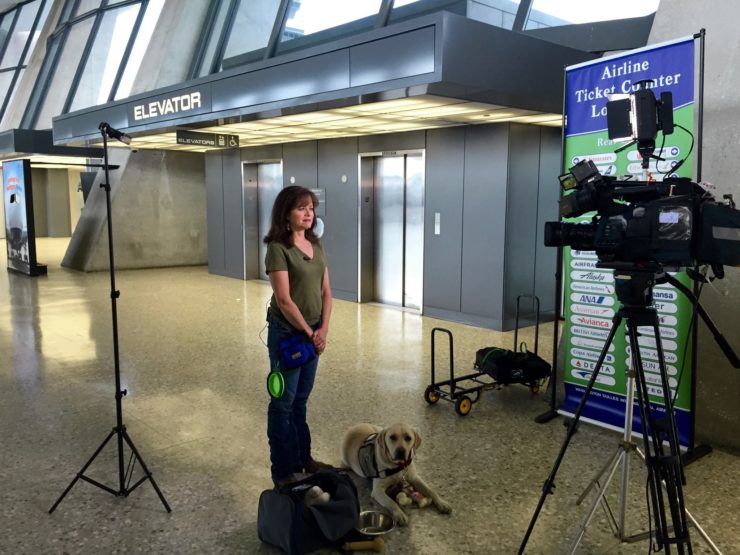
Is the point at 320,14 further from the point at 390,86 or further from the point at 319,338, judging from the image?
the point at 319,338

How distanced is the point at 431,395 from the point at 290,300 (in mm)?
1869

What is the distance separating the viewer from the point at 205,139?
8.38 metres

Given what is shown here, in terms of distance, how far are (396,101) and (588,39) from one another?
2.61 meters

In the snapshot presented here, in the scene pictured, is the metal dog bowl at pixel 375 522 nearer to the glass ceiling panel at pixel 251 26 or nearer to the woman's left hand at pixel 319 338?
the woman's left hand at pixel 319 338

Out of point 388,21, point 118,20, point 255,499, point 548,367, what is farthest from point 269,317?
point 118,20

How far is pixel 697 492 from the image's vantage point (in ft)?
10.7

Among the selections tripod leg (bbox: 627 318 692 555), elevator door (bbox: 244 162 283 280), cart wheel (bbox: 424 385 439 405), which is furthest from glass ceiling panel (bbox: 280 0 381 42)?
tripod leg (bbox: 627 318 692 555)

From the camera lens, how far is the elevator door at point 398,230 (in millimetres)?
8336

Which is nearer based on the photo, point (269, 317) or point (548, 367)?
point (269, 317)

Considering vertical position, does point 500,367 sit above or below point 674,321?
below

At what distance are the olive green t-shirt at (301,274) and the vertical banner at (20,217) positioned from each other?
9.90m

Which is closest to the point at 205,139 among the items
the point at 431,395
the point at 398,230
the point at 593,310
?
the point at 398,230

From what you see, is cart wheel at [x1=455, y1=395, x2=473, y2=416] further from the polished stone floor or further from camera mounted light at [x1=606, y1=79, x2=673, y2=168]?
camera mounted light at [x1=606, y1=79, x2=673, y2=168]

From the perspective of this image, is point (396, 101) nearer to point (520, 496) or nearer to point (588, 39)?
point (588, 39)
